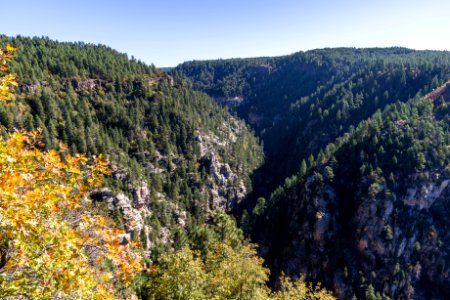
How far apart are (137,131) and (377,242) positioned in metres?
86.6

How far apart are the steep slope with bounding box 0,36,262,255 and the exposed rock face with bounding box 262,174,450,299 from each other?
122 ft

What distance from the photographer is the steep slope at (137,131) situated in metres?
92.4

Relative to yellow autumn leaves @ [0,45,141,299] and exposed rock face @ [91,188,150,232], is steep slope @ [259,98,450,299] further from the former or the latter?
yellow autumn leaves @ [0,45,141,299]

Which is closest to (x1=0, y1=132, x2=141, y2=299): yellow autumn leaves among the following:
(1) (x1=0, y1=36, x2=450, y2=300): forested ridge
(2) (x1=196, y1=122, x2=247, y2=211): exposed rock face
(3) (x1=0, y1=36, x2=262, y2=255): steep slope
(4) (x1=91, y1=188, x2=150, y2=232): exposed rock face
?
(1) (x1=0, y1=36, x2=450, y2=300): forested ridge

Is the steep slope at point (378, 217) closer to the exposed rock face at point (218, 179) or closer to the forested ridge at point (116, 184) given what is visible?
the forested ridge at point (116, 184)

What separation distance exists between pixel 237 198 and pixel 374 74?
4849 inches

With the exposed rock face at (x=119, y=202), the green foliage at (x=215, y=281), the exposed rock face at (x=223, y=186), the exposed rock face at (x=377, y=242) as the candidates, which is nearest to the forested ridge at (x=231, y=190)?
the green foliage at (x=215, y=281)

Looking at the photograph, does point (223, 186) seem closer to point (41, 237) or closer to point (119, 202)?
point (119, 202)

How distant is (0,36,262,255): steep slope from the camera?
92.4 m

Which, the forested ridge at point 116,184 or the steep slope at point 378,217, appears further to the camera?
the steep slope at point 378,217

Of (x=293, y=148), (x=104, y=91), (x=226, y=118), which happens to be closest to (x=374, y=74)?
(x=293, y=148)

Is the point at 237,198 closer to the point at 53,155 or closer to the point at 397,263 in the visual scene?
the point at 397,263

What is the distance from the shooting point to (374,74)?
640 ft

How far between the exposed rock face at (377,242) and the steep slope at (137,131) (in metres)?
37.2
